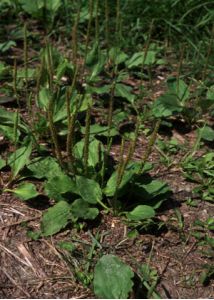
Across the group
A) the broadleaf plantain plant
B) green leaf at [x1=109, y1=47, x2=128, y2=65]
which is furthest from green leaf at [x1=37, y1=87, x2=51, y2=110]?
green leaf at [x1=109, y1=47, x2=128, y2=65]

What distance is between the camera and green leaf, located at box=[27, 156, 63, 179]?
9.90 ft

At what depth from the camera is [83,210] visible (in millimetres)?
2824

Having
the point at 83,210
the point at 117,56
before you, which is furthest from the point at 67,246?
the point at 117,56

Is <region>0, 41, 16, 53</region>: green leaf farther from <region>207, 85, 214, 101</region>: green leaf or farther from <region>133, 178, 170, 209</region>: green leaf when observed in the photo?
<region>133, 178, 170, 209</region>: green leaf

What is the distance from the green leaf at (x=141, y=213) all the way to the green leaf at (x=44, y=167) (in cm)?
39

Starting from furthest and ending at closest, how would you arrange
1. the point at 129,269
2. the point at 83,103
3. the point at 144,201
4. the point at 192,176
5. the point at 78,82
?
the point at 78,82 → the point at 83,103 → the point at 192,176 → the point at 144,201 → the point at 129,269

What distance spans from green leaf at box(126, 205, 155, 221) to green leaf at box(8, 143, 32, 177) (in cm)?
54

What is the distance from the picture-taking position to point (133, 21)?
4.36 m

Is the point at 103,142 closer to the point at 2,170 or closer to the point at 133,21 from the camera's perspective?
the point at 2,170

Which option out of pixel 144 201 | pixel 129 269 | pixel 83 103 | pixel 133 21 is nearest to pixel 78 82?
pixel 83 103

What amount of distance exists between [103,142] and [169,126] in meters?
0.40

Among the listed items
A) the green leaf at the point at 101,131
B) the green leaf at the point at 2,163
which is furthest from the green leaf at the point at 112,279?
the green leaf at the point at 101,131

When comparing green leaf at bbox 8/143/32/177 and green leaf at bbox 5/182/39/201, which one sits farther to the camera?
green leaf at bbox 8/143/32/177

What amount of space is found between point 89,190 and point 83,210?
97 millimetres
